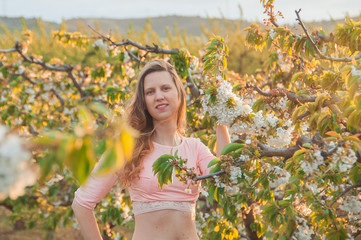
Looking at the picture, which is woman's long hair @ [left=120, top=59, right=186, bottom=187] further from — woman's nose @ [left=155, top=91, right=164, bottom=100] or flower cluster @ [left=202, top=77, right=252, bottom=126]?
flower cluster @ [left=202, top=77, right=252, bottom=126]

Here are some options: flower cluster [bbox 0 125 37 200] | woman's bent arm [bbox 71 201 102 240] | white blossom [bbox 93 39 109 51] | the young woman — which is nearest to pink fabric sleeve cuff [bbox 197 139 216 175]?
the young woman

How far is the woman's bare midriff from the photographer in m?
2.16

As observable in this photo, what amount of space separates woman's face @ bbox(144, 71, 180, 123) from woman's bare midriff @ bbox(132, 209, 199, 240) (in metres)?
0.54

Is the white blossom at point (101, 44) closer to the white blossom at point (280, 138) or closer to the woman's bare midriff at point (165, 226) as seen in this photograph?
the woman's bare midriff at point (165, 226)

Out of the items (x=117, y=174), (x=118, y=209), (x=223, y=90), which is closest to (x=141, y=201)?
(x=117, y=174)

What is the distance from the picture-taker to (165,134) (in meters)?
2.49

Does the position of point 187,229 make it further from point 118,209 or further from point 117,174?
point 118,209

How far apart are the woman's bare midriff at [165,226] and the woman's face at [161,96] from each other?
0.54 m

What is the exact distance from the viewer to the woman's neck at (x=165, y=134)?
97.4 inches

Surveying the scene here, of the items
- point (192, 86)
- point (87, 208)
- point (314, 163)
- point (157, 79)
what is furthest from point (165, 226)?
point (192, 86)

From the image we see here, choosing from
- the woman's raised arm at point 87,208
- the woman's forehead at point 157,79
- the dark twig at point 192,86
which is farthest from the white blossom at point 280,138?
the dark twig at point 192,86

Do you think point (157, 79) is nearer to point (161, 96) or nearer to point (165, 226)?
point (161, 96)

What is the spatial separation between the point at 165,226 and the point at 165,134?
1.85 ft

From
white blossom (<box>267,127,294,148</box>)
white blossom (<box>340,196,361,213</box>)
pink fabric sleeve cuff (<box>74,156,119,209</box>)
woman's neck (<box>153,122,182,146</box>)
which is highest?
white blossom (<box>267,127,294,148</box>)
